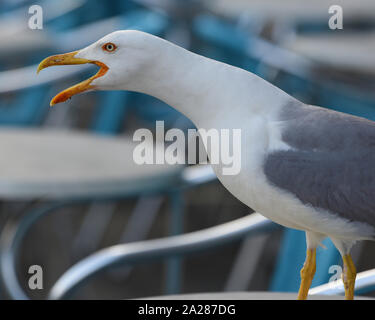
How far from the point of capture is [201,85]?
0.58 m

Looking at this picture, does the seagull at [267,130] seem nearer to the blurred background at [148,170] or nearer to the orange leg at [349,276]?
the orange leg at [349,276]

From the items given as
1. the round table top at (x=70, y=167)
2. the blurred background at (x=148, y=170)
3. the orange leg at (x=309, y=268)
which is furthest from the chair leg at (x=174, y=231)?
the orange leg at (x=309, y=268)

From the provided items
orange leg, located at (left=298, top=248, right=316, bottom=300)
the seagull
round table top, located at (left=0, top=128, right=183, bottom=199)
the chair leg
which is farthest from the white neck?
the chair leg

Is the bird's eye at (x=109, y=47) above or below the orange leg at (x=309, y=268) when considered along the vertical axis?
above

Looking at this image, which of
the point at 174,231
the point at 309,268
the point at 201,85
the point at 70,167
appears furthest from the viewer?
the point at 174,231

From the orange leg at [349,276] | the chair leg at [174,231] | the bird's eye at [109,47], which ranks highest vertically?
the bird's eye at [109,47]

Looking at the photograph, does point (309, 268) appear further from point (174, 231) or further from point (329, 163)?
point (174, 231)

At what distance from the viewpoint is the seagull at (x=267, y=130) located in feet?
1.90

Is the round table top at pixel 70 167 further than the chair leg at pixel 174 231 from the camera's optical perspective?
No

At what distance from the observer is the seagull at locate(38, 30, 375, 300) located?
58 centimetres

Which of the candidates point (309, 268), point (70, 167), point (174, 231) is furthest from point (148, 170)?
point (309, 268)

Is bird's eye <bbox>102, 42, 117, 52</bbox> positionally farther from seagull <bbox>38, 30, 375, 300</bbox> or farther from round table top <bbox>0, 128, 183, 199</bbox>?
round table top <bbox>0, 128, 183, 199</bbox>

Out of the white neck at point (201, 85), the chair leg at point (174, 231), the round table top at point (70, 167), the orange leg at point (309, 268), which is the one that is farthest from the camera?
the chair leg at point (174, 231)

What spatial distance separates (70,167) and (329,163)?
83 cm
